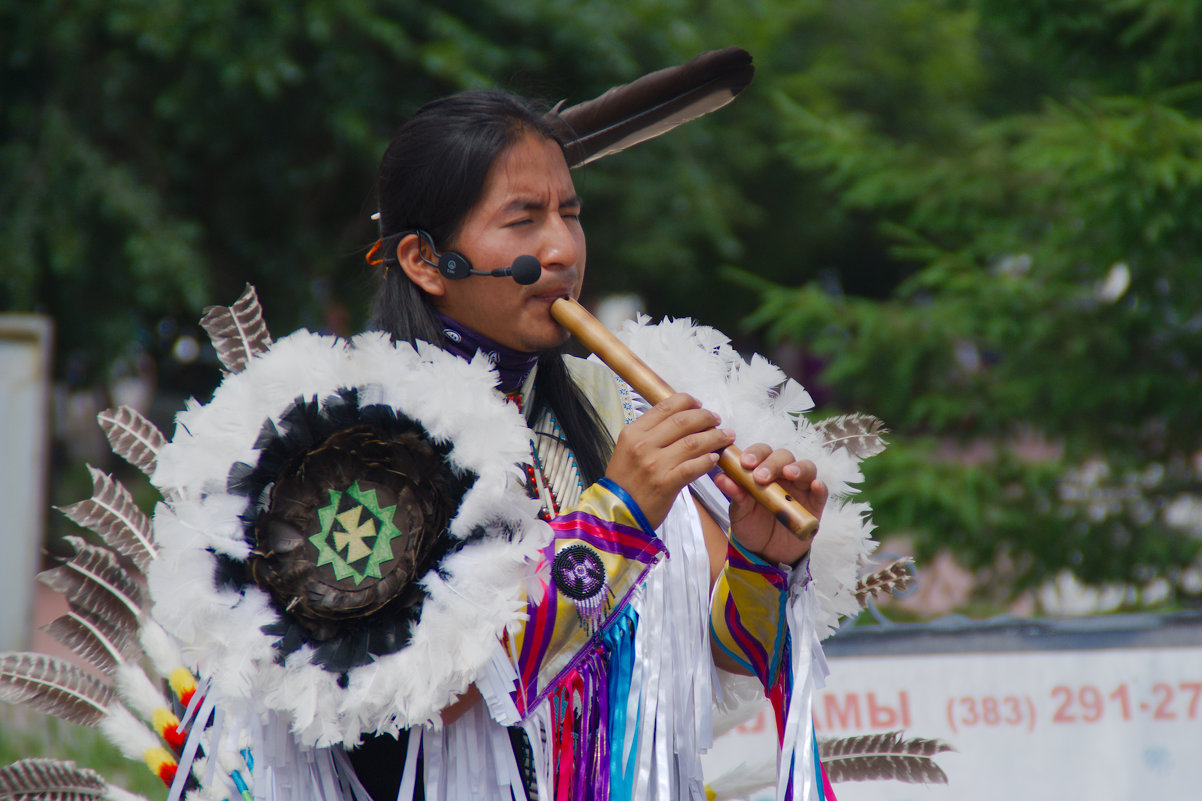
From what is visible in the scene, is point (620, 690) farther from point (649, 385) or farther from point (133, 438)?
point (133, 438)

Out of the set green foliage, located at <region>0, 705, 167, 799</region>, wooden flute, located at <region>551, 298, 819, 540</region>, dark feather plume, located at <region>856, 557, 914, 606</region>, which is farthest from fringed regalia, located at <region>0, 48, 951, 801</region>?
green foliage, located at <region>0, 705, 167, 799</region>

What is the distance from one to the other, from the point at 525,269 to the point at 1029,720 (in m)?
1.70

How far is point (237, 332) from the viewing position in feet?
6.91

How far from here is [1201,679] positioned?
2574 millimetres

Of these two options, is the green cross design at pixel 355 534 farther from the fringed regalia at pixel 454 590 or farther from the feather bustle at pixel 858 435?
the feather bustle at pixel 858 435

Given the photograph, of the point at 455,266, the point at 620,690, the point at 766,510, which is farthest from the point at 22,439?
the point at 766,510

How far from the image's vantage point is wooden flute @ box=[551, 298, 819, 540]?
1471 mm

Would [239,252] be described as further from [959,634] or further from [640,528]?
[640,528]

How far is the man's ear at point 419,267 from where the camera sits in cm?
174

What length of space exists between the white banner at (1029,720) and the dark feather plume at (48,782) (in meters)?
1.24

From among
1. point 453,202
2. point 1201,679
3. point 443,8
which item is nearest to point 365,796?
point 453,202

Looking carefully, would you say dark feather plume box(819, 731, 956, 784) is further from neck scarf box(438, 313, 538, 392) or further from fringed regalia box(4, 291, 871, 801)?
neck scarf box(438, 313, 538, 392)

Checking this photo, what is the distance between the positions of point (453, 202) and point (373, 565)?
1.83 ft

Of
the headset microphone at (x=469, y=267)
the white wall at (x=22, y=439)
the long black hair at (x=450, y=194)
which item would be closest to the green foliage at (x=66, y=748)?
the white wall at (x=22, y=439)
